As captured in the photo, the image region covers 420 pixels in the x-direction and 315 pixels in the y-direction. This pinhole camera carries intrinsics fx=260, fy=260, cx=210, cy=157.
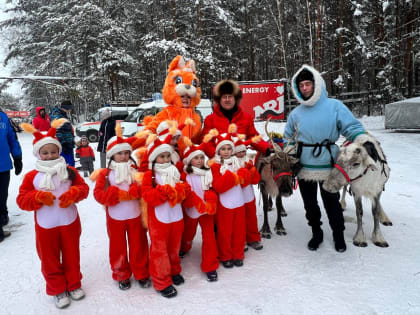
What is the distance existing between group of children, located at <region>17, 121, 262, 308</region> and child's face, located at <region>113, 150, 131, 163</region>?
0.01 m

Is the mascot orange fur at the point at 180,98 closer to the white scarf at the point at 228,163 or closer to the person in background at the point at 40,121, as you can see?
the white scarf at the point at 228,163

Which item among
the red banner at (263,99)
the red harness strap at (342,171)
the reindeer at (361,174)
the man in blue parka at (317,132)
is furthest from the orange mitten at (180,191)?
the red banner at (263,99)

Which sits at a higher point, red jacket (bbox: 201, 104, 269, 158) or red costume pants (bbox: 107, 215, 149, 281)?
red jacket (bbox: 201, 104, 269, 158)

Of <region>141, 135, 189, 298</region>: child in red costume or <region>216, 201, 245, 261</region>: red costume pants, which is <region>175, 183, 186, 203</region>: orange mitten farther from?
<region>216, 201, 245, 261</region>: red costume pants

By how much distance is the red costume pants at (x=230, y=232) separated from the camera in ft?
10.4

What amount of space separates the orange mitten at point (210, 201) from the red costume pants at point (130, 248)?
2.48 feet

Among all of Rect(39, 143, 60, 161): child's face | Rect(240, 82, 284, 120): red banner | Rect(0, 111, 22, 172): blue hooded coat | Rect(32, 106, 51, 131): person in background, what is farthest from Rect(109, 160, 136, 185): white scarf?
Rect(240, 82, 284, 120): red banner

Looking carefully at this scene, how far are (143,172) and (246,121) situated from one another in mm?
1724

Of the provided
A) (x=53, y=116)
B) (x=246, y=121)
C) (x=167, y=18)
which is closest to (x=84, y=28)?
(x=167, y=18)

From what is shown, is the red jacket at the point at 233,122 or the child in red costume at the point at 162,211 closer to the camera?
the child in red costume at the point at 162,211

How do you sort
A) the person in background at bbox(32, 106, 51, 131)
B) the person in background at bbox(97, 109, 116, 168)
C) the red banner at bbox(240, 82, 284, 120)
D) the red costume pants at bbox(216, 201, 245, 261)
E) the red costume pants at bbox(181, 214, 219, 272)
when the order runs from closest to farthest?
the red costume pants at bbox(181, 214, 219, 272) → the red costume pants at bbox(216, 201, 245, 261) → the person in background at bbox(97, 109, 116, 168) → the person in background at bbox(32, 106, 51, 131) → the red banner at bbox(240, 82, 284, 120)

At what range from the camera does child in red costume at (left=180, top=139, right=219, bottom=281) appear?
288 cm

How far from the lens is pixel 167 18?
59.7ft

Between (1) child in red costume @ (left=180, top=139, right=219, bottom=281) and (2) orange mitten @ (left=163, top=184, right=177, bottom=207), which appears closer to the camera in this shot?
(2) orange mitten @ (left=163, top=184, right=177, bottom=207)
